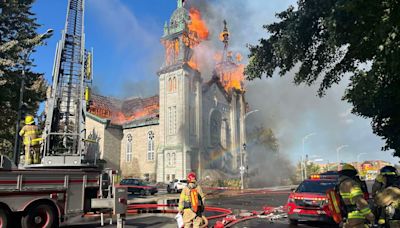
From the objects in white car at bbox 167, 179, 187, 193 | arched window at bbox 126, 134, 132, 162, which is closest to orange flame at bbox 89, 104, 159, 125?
arched window at bbox 126, 134, 132, 162

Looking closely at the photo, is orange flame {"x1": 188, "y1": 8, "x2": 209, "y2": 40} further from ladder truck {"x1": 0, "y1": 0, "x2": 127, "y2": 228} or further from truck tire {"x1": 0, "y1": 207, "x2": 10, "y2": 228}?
truck tire {"x1": 0, "y1": 207, "x2": 10, "y2": 228}

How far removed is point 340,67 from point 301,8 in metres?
2.51

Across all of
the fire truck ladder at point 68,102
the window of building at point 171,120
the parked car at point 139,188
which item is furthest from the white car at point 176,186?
the fire truck ladder at point 68,102

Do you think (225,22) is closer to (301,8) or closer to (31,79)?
(31,79)

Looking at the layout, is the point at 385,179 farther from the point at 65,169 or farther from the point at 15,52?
the point at 15,52

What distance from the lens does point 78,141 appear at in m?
11.0

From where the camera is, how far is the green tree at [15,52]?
18266 millimetres

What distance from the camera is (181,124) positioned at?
43562 millimetres

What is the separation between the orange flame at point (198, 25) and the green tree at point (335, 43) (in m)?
41.8

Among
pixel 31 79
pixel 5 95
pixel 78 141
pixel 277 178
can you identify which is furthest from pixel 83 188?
pixel 277 178

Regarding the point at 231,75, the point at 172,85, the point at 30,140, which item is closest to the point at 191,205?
the point at 30,140

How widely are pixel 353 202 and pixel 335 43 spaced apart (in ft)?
13.6

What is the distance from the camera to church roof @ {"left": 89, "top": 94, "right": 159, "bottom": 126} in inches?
2202

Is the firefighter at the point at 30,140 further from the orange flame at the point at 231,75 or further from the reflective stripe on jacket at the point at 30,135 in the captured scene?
the orange flame at the point at 231,75
